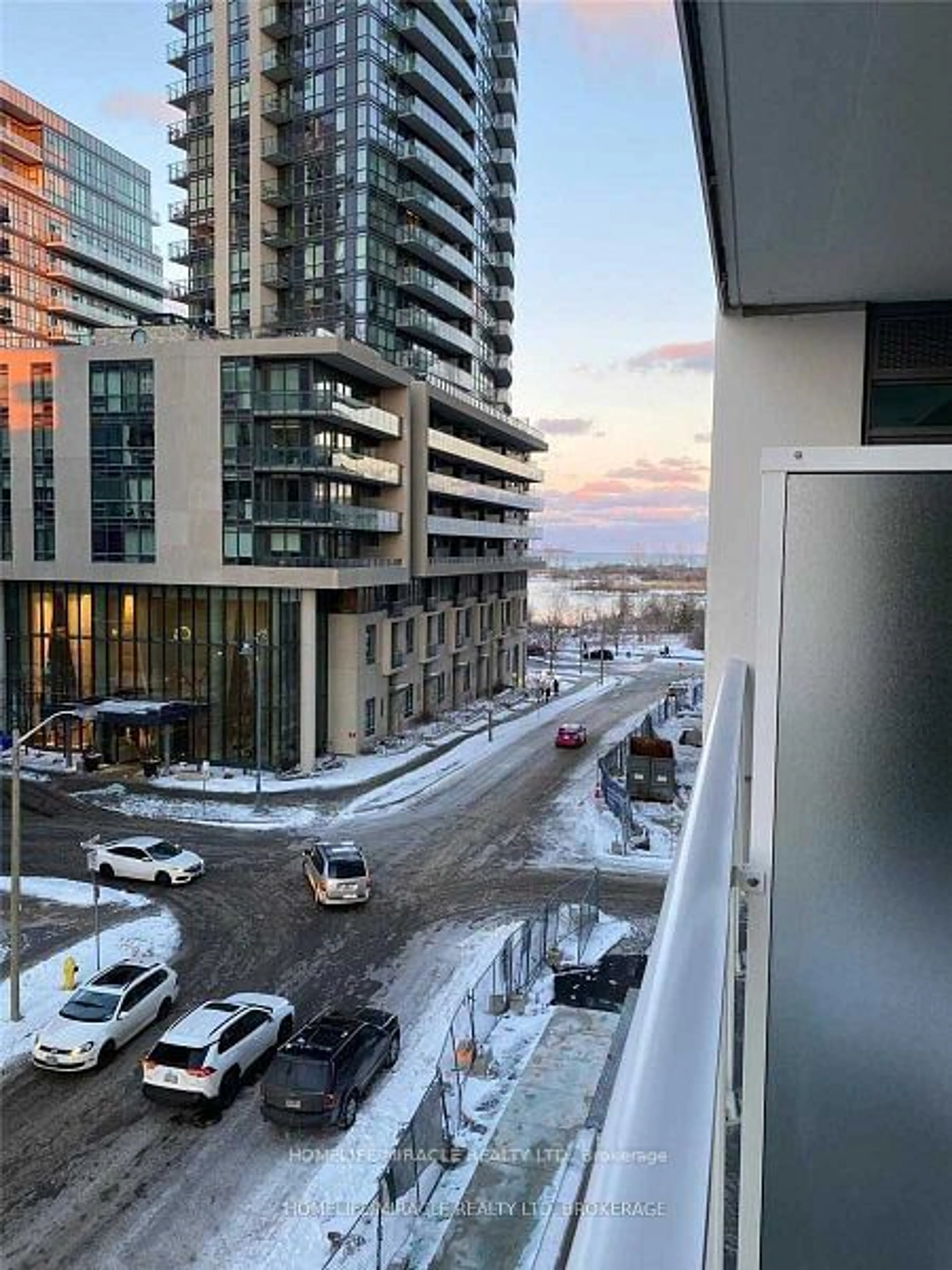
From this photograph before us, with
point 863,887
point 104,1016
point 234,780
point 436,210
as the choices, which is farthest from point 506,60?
point 863,887

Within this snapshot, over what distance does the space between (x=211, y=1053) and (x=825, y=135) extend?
965 centimetres

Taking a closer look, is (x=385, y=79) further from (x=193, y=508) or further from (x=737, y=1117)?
(x=737, y=1117)

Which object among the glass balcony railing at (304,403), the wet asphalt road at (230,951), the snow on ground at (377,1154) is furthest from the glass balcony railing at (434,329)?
the snow on ground at (377,1154)

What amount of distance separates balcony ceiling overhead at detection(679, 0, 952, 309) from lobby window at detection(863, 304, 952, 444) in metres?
0.42

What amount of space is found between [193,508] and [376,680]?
7.14 meters

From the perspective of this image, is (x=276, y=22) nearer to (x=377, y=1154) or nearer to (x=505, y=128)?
(x=505, y=128)

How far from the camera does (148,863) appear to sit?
16.5 metres

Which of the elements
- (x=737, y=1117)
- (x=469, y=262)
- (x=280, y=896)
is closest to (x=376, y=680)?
(x=280, y=896)

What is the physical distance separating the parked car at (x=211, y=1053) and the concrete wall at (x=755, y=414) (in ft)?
23.9

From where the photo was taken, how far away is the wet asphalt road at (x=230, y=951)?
794 centimetres

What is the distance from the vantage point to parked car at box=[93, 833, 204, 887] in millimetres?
16375

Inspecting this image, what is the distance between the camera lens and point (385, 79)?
1319 inches

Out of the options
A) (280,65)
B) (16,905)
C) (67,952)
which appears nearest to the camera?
(16,905)

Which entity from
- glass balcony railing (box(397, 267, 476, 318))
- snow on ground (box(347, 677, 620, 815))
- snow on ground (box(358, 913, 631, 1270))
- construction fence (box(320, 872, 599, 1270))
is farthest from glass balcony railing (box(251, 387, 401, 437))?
snow on ground (box(358, 913, 631, 1270))
